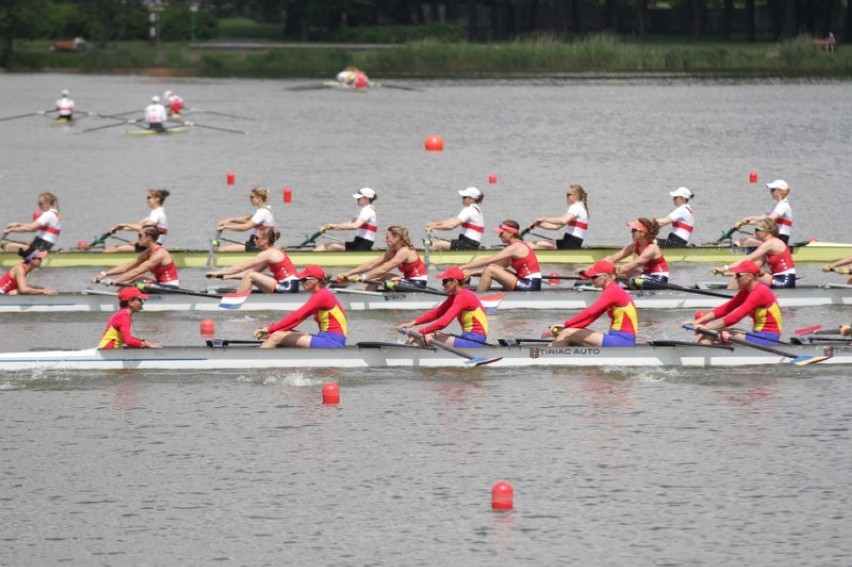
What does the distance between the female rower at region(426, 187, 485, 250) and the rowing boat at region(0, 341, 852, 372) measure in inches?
277

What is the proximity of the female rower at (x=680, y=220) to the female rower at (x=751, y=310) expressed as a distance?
7.48m

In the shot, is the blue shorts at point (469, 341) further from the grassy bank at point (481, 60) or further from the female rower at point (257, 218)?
the grassy bank at point (481, 60)

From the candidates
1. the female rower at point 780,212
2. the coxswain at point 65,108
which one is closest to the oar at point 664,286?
the female rower at point 780,212

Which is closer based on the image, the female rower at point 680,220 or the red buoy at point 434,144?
the female rower at point 680,220

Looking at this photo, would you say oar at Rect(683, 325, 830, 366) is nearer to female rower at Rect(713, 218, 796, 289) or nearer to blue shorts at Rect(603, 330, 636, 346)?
blue shorts at Rect(603, 330, 636, 346)

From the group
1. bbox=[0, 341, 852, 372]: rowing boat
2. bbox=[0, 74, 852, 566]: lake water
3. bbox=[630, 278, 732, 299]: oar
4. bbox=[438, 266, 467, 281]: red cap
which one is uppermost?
bbox=[438, 266, 467, 281]: red cap

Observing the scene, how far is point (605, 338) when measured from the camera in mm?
22328

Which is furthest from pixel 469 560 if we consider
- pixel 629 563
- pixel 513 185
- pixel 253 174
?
pixel 253 174

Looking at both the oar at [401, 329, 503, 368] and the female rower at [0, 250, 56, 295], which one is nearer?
the oar at [401, 329, 503, 368]

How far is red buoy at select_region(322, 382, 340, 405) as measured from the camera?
21344 millimetres

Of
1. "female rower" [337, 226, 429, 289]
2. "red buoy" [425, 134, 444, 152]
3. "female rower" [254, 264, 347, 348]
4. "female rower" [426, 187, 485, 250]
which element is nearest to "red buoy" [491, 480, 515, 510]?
"female rower" [254, 264, 347, 348]

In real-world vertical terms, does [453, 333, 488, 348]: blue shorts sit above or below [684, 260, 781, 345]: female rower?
below

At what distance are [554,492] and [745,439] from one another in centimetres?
314

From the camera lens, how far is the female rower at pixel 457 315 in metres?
Result: 22.0
